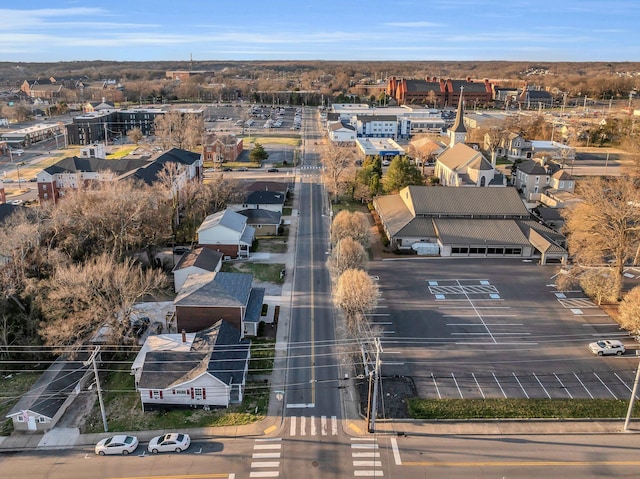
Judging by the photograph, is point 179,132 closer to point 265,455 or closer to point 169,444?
point 169,444

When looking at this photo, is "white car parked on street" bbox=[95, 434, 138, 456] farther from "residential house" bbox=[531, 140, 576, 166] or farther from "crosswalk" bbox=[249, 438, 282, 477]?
"residential house" bbox=[531, 140, 576, 166]

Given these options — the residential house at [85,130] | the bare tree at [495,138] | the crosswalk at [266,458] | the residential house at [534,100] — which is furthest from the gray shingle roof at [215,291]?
the residential house at [534,100]

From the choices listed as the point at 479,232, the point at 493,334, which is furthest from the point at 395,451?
the point at 479,232

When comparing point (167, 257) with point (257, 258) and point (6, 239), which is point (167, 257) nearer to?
point (257, 258)

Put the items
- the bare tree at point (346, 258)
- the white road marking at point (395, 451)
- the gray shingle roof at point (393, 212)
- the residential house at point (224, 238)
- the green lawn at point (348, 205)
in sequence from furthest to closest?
the green lawn at point (348, 205)
the gray shingle roof at point (393, 212)
the residential house at point (224, 238)
the bare tree at point (346, 258)
the white road marking at point (395, 451)

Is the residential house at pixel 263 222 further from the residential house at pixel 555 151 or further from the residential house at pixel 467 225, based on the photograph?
the residential house at pixel 555 151

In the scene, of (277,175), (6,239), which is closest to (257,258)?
(6,239)
